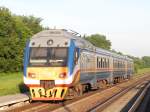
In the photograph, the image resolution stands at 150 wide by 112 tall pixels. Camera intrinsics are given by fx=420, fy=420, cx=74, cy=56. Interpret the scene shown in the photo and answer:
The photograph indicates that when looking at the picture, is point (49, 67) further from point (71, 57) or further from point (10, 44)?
point (10, 44)

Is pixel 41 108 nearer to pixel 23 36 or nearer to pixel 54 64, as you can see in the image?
pixel 54 64

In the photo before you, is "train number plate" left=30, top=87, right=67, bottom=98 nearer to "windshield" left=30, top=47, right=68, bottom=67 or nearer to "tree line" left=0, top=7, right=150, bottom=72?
"windshield" left=30, top=47, right=68, bottom=67

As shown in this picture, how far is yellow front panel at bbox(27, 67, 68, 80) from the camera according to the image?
19594mm

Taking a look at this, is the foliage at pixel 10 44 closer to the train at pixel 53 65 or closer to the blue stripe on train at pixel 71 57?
the train at pixel 53 65

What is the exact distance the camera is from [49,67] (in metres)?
19.8

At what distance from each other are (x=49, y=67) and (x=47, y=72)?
0.84 ft

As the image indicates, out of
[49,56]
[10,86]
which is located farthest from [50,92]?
[10,86]

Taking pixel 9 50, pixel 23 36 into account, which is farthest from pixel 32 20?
pixel 9 50

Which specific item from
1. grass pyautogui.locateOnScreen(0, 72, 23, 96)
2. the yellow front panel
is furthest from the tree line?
the yellow front panel

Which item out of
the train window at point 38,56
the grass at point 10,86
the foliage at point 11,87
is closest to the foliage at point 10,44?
the grass at point 10,86

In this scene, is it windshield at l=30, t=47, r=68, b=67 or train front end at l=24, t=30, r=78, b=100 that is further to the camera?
windshield at l=30, t=47, r=68, b=67

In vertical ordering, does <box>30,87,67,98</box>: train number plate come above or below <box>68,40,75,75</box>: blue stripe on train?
below

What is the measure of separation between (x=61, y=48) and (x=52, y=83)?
5.86 feet

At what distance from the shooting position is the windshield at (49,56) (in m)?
19.8
